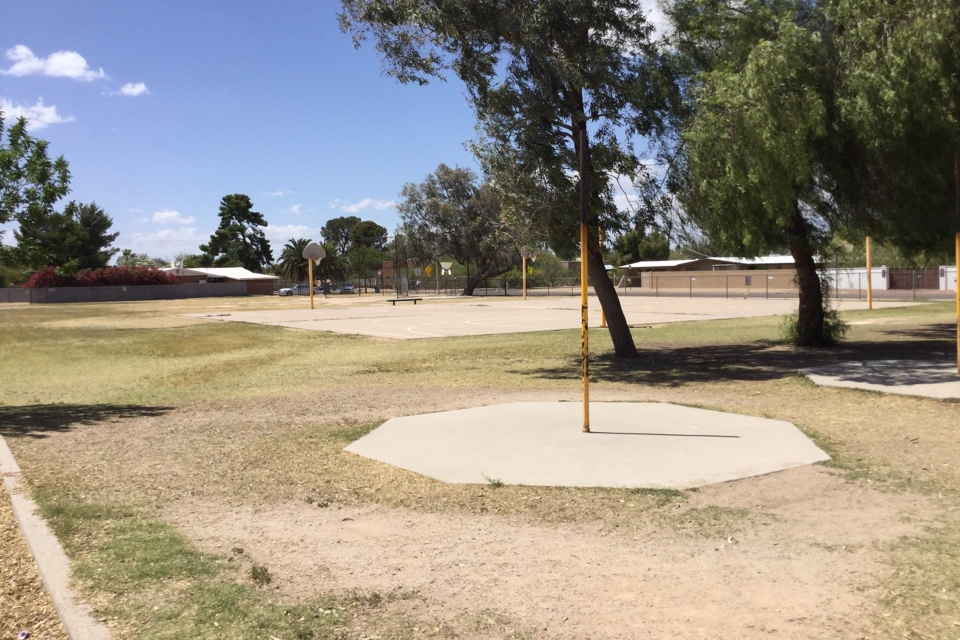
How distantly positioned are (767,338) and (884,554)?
19539 millimetres

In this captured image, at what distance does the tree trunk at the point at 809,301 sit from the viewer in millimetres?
19500

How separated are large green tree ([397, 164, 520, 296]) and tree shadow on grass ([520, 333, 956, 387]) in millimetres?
57691

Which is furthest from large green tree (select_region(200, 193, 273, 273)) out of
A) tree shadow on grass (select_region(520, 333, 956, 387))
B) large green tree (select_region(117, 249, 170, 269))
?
tree shadow on grass (select_region(520, 333, 956, 387))

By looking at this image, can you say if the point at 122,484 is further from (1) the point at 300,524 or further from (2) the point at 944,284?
(2) the point at 944,284

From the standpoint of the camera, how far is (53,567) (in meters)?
5.36

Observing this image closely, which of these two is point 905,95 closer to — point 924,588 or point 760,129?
point 760,129

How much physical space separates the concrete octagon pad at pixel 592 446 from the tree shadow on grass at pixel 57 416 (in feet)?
14.0

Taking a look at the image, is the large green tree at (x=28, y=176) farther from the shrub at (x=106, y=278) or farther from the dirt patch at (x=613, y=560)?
the shrub at (x=106, y=278)

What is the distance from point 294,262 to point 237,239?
36.1m

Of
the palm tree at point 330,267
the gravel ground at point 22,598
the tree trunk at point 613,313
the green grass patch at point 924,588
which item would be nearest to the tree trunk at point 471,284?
the palm tree at point 330,267

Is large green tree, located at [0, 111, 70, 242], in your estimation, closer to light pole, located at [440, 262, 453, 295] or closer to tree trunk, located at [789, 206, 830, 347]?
tree trunk, located at [789, 206, 830, 347]

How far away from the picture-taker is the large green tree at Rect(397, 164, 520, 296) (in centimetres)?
7925

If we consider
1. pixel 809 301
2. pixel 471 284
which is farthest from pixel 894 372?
pixel 471 284

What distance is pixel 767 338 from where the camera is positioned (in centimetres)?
2420
